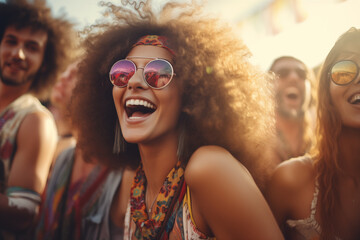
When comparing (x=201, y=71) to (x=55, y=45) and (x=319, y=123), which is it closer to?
(x=319, y=123)

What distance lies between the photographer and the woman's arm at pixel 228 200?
1441mm

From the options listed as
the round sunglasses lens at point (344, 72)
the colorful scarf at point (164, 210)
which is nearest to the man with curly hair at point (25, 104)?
the colorful scarf at point (164, 210)

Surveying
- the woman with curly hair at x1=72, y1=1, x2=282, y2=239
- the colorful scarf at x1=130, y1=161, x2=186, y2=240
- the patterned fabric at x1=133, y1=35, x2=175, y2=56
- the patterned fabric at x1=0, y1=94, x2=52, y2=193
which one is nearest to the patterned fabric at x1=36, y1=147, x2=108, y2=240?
the patterned fabric at x1=0, y1=94, x2=52, y2=193

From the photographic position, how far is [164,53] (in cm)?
197

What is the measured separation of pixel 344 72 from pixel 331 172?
2.10 feet

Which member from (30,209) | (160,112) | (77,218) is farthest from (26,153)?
(160,112)

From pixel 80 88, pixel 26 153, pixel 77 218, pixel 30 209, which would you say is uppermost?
pixel 80 88

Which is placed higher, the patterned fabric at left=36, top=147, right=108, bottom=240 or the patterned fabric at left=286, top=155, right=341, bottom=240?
the patterned fabric at left=286, top=155, right=341, bottom=240

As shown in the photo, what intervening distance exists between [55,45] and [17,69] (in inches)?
32.1

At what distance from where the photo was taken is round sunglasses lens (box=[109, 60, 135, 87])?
192 cm

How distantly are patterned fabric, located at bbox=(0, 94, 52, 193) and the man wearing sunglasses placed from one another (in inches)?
116

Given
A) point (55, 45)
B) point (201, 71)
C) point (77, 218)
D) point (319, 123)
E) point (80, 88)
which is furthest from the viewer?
point (55, 45)

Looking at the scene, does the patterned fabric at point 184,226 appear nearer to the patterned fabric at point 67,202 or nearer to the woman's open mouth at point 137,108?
the woman's open mouth at point 137,108

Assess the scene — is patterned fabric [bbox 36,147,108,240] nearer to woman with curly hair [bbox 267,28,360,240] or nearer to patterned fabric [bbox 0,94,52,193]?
patterned fabric [bbox 0,94,52,193]
